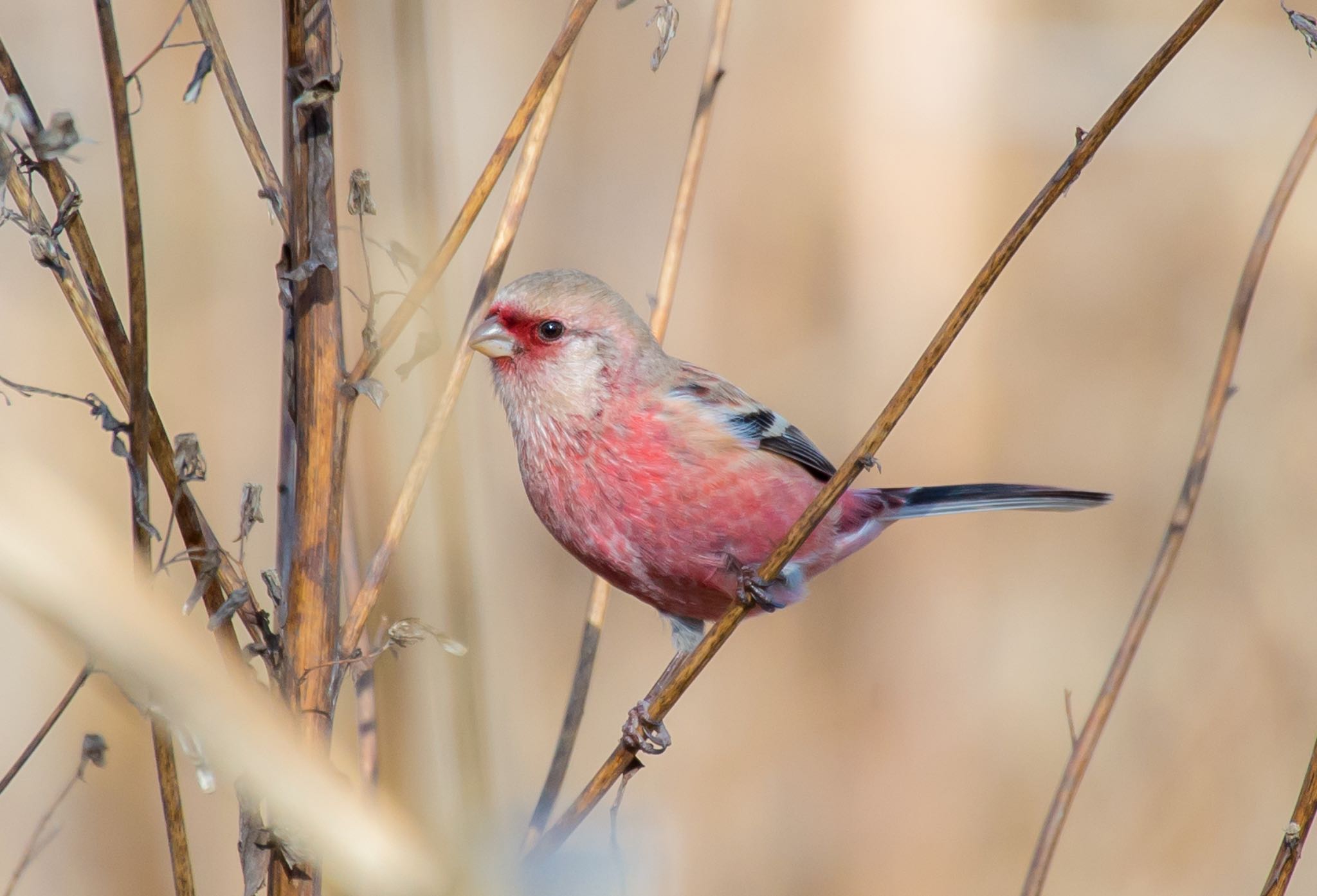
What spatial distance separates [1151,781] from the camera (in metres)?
4.20

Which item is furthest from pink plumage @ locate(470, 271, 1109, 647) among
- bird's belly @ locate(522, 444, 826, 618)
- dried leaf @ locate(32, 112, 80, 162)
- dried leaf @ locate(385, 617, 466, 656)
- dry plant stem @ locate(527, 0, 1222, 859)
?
dried leaf @ locate(32, 112, 80, 162)

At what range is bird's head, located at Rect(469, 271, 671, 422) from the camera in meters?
2.60

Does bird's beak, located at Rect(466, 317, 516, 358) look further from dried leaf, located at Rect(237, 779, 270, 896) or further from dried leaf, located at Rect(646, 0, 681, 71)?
dried leaf, located at Rect(237, 779, 270, 896)

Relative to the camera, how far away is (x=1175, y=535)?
1.99m

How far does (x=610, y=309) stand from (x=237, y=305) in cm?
169

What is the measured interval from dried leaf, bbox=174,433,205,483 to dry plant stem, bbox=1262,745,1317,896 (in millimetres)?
1389

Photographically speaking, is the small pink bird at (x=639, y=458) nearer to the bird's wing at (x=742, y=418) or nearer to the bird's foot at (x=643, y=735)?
the bird's wing at (x=742, y=418)

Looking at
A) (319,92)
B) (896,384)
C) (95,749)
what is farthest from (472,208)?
(896,384)

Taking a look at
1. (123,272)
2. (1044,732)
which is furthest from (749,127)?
(1044,732)

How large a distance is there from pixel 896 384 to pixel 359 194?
11.1 feet

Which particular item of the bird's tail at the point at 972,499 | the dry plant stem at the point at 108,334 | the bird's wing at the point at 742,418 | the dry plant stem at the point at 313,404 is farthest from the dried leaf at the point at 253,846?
the bird's tail at the point at 972,499

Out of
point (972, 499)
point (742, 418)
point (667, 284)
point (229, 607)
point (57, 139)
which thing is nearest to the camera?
point (57, 139)

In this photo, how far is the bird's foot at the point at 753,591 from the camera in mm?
1822

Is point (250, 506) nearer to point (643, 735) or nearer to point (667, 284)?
point (667, 284)
